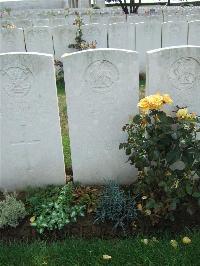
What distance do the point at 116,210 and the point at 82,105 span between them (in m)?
1.10

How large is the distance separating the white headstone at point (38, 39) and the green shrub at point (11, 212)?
5566 mm

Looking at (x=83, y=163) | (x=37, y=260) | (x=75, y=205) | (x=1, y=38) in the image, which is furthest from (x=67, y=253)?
(x=1, y=38)

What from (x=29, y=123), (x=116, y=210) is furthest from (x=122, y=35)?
(x=116, y=210)

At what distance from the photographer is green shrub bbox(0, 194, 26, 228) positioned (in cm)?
363

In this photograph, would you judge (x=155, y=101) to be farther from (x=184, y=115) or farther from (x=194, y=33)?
(x=194, y=33)

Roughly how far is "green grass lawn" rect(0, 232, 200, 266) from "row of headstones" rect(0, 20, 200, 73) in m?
6.06

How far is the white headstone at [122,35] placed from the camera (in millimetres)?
8648

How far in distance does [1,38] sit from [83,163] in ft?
18.3

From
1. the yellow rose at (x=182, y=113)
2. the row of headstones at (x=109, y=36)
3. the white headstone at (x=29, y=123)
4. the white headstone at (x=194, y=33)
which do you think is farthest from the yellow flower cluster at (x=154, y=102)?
the white headstone at (x=194, y=33)

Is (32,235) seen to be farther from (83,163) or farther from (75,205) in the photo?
(83,163)

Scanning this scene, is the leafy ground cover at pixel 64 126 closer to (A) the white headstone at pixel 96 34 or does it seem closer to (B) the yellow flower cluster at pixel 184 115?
(A) the white headstone at pixel 96 34

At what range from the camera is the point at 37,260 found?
3285 mm

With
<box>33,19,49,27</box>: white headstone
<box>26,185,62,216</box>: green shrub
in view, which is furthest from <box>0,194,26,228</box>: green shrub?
<box>33,19,49,27</box>: white headstone

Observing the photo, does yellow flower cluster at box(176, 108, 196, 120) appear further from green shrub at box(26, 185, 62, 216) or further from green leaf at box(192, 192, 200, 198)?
green shrub at box(26, 185, 62, 216)
